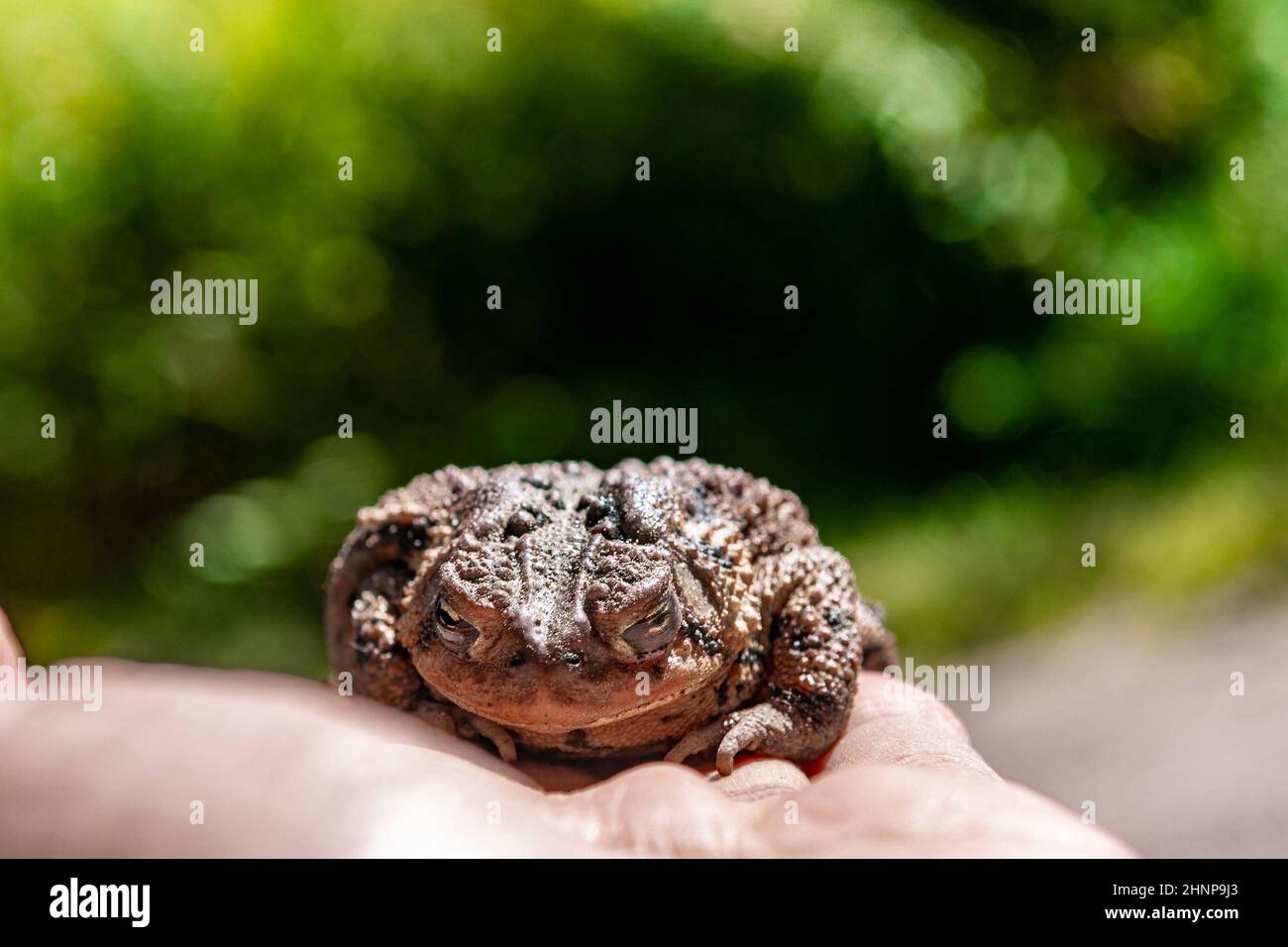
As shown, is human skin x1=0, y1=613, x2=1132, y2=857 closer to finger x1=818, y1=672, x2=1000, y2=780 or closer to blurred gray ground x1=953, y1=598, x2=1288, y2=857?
finger x1=818, y1=672, x2=1000, y2=780

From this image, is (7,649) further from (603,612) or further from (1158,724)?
(1158,724)

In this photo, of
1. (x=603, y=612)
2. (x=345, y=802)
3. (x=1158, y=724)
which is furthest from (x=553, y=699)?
(x=1158, y=724)

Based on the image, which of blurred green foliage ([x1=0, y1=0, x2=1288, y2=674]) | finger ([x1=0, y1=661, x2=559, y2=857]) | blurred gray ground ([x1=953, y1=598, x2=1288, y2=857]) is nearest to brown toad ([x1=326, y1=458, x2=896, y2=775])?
finger ([x1=0, y1=661, x2=559, y2=857])

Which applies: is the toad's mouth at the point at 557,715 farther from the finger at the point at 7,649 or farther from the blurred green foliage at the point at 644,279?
the blurred green foliage at the point at 644,279

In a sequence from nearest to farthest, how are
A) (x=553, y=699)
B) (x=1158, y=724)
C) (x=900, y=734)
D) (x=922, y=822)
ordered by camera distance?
(x=922, y=822), (x=553, y=699), (x=900, y=734), (x=1158, y=724)

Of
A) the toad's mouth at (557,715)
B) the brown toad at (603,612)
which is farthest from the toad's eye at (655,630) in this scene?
the toad's mouth at (557,715)
